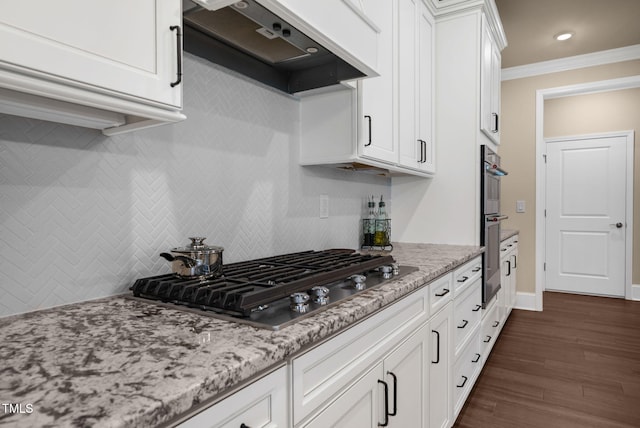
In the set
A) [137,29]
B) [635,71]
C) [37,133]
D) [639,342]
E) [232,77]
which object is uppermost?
[635,71]

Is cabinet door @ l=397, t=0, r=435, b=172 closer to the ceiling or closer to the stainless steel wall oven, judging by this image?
the stainless steel wall oven

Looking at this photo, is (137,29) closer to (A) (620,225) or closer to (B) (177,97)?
(B) (177,97)

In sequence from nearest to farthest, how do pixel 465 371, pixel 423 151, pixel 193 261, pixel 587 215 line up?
1. pixel 193 261
2. pixel 465 371
3. pixel 423 151
4. pixel 587 215

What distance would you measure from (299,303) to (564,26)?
13.1ft

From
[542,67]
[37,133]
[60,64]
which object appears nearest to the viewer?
[60,64]

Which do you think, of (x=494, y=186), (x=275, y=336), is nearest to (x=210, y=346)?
(x=275, y=336)

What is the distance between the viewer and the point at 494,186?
2846 millimetres

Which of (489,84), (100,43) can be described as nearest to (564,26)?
(489,84)

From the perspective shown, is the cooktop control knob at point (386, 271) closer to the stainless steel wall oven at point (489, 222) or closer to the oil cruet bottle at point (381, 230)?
the oil cruet bottle at point (381, 230)

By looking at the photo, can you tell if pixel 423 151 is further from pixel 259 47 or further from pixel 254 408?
pixel 254 408

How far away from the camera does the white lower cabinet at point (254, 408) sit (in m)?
0.61

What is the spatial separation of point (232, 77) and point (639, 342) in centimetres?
382

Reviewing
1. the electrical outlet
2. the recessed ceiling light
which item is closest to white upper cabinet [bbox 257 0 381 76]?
the electrical outlet

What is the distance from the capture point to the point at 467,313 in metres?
2.21
